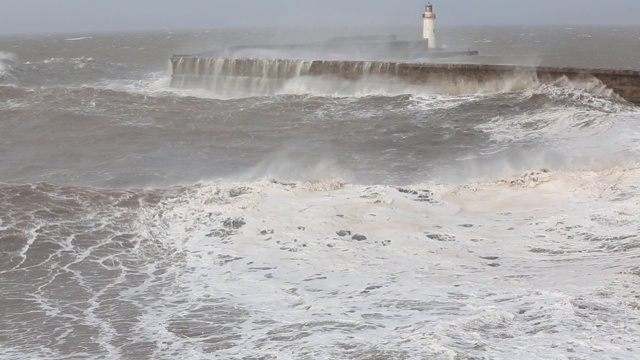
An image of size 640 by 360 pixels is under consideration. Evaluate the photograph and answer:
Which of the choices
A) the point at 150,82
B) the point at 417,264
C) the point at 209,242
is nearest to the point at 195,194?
the point at 209,242

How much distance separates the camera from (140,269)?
22.2 ft

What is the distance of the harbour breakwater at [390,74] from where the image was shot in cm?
1694

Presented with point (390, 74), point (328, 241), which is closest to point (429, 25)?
point (390, 74)

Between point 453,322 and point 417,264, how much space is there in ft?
4.93

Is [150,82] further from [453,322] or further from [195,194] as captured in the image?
[453,322]

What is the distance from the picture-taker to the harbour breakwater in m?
16.9

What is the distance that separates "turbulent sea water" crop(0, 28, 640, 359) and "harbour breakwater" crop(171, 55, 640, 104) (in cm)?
167

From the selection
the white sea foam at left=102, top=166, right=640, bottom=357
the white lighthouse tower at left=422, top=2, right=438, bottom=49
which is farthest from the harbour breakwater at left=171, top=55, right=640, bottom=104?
the white lighthouse tower at left=422, top=2, right=438, bottom=49

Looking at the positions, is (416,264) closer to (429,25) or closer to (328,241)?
(328,241)

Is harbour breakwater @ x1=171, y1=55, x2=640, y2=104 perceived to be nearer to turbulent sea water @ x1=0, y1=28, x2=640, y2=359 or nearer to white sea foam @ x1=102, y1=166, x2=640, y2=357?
turbulent sea water @ x1=0, y1=28, x2=640, y2=359

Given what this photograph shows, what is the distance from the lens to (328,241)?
733cm

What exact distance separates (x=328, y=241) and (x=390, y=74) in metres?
14.1

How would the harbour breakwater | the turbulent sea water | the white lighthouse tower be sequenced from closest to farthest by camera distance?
the turbulent sea water < the harbour breakwater < the white lighthouse tower

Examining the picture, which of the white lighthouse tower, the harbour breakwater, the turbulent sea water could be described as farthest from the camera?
the white lighthouse tower
